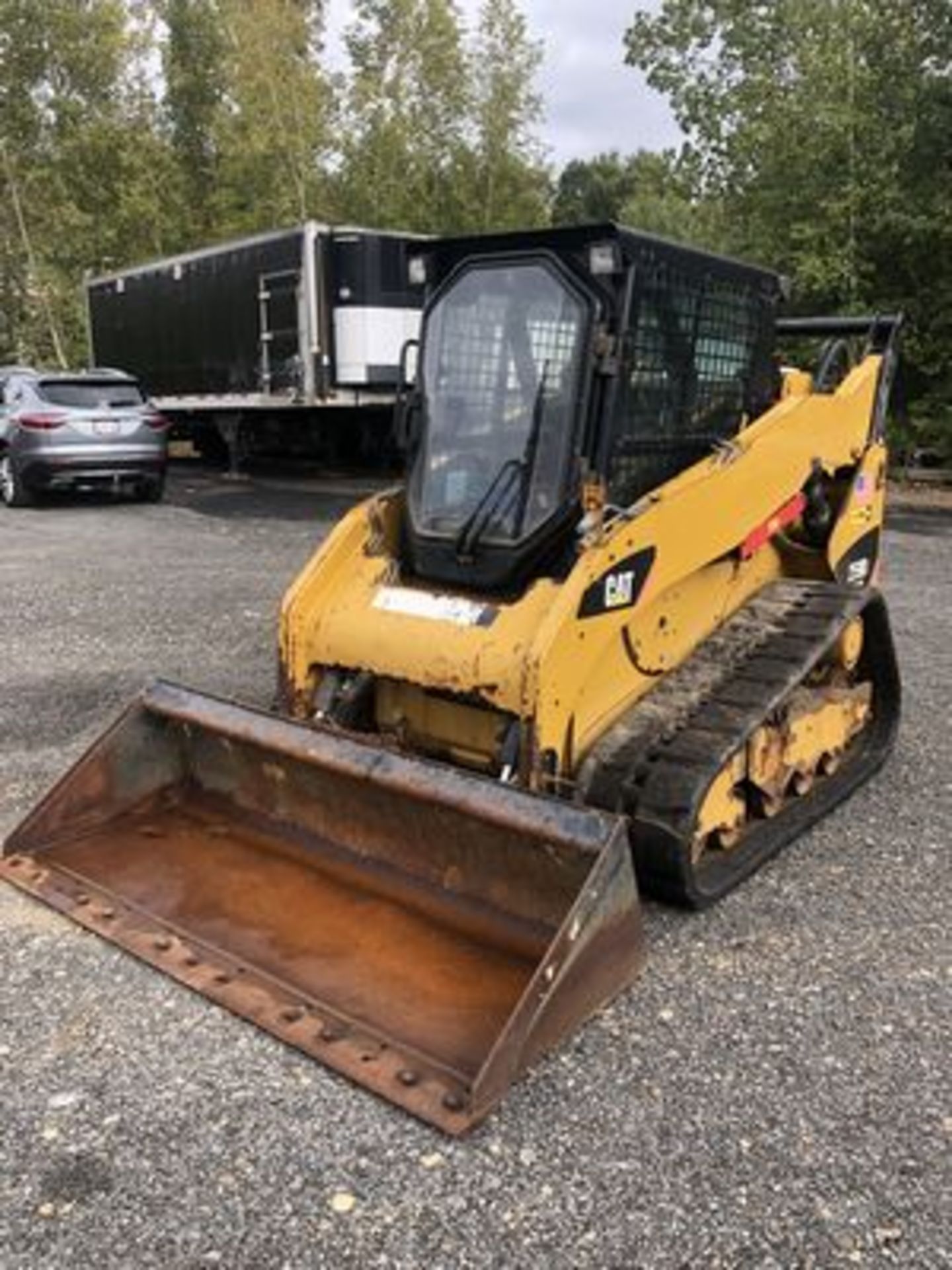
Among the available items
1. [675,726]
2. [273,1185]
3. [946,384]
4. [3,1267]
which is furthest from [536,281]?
[946,384]

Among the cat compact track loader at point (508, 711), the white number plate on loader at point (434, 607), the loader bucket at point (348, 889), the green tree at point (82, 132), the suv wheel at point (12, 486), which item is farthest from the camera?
the green tree at point (82, 132)

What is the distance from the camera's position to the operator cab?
170 inches

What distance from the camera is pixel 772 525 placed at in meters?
5.08

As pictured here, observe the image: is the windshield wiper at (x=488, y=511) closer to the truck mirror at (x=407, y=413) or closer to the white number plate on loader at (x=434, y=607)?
the white number plate on loader at (x=434, y=607)

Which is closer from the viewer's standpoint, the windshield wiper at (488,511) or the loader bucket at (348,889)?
the loader bucket at (348,889)

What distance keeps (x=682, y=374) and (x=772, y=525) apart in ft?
2.52

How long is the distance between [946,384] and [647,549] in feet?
43.2

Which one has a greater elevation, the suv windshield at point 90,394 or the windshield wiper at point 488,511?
the windshield wiper at point 488,511

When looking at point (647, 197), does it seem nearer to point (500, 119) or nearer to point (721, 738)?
point (500, 119)

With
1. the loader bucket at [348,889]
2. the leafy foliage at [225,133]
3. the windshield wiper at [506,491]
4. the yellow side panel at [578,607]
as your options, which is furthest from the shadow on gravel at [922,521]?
the leafy foliage at [225,133]

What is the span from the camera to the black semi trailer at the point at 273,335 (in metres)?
14.4

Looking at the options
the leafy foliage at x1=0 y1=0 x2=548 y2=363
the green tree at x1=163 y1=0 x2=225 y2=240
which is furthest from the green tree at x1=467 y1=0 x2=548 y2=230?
the green tree at x1=163 y1=0 x2=225 y2=240

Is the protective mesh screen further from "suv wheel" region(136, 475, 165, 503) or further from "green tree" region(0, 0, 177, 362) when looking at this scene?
"green tree" region(0, 0, 177, 362)

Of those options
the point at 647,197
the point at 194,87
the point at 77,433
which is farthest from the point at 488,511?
the point at 647,197
